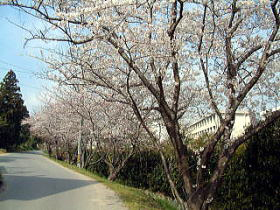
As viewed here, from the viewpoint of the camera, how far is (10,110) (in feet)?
155

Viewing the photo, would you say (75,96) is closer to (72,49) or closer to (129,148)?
(129,148)

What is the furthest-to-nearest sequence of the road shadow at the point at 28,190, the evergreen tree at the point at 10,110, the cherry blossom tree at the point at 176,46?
the evergreen tree at the point at 10,110, the road shadow at the point at 28,190, the cherry blossom tree at the point at 176,46

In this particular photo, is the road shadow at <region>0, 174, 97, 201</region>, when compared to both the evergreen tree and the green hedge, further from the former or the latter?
the evergreen tree

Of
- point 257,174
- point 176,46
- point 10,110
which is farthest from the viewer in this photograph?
point 10,110

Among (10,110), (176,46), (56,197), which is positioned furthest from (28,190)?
(10,110)

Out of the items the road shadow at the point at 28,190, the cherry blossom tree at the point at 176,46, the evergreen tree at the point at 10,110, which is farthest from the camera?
the evergreen tree at the point at 10,110

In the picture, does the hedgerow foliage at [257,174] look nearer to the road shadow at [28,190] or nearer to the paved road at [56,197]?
the paved road at [56,197]

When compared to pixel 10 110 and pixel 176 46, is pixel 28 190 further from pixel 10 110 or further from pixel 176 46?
pixel 10 110

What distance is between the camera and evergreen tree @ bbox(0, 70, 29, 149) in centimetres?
4588

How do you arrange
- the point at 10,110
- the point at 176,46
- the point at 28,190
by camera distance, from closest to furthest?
the point at 176,46 → the point at 28,190 → the point at 10,110

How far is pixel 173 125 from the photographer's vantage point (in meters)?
6.10

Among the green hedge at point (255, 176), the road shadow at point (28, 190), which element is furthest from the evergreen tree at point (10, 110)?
the green hedge at point (255, 176)

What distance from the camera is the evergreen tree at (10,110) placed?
4588 centimetres

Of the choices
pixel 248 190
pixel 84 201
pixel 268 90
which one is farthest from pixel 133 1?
pixel 248 190
